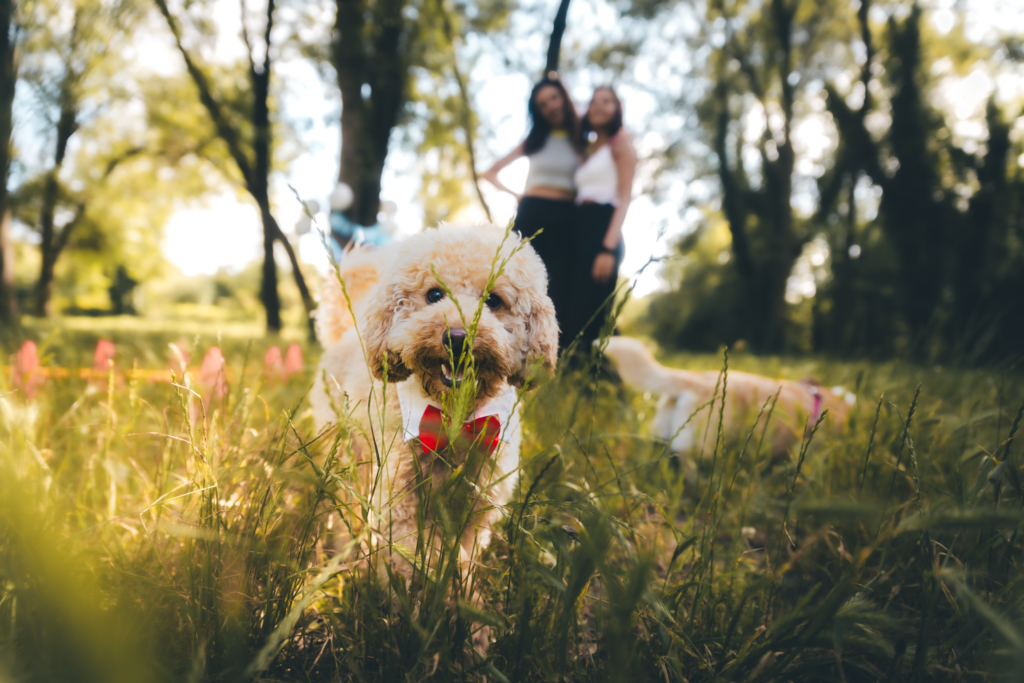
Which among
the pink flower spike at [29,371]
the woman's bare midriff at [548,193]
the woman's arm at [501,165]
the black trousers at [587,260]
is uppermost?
the woman's arm at [501,165]

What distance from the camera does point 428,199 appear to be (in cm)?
1571

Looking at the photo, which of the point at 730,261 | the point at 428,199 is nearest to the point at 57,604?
the point at 428,199

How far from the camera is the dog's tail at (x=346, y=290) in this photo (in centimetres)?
212

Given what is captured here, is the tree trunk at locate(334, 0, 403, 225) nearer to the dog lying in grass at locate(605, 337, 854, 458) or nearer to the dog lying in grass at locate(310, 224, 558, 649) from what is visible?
the dog lying in grass at locate(605, 337, 854, 458)

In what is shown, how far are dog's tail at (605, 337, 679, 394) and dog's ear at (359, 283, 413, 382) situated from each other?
71.3 inches

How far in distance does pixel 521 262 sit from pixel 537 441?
0.83 metres

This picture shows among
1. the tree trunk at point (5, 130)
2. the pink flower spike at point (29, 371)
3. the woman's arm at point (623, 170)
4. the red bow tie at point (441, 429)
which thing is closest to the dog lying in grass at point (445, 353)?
the red bow tie at point (441, 429)

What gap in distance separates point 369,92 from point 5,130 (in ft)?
21.7

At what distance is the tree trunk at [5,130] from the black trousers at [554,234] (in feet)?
21.0

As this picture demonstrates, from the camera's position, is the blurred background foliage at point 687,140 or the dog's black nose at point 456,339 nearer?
the dog's black nose at point 456,339

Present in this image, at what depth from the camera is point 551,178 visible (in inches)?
142

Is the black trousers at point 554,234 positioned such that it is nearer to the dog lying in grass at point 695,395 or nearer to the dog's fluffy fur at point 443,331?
the dog lying in grass at point 695,395

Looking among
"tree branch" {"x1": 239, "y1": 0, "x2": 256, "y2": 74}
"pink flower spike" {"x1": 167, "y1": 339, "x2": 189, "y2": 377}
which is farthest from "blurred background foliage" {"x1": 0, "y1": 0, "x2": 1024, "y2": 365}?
"pink flower spike" {"x1": 167, "y1": 339, "x2": 189, "y2": 377}

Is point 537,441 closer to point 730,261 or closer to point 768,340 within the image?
point 768,340
